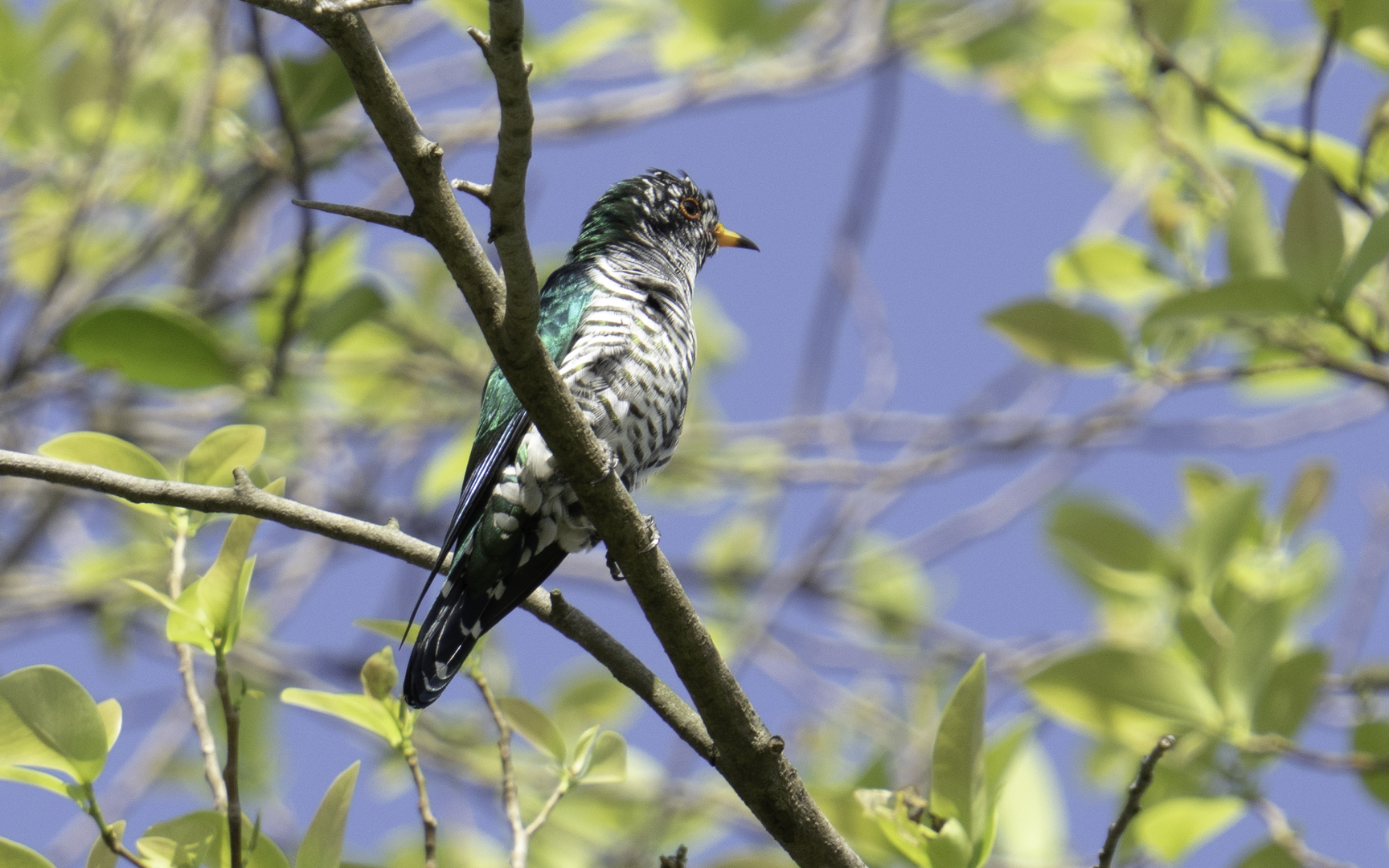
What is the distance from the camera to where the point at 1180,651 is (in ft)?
9.57

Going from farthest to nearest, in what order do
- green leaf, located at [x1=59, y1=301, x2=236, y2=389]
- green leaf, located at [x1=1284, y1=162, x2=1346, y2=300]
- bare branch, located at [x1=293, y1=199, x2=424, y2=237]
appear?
green leaf, located at [x1=59, y1=301, x2=236, y2=389] → green leaf, located at [x1=1284, y1=162, x2=1346, y2=300] → bare branch, located at [x1=293, y1=199, x2=424, y2=237]

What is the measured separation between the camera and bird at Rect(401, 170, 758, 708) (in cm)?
288

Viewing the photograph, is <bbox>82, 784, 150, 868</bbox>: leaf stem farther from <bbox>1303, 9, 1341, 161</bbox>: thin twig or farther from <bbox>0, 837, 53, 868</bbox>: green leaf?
<bbox>1303, 9, 1341, 161</bbox>: thin twig

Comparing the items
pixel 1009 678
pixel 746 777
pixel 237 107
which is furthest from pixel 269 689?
pixel 746 777

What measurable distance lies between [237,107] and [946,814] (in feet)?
14.9

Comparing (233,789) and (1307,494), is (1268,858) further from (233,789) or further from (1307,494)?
(233,789)

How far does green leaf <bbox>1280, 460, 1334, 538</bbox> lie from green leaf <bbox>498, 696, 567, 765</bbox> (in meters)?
2.02

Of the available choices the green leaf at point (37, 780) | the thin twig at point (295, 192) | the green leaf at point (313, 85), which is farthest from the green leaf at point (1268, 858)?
the green leaf at point (313, 85)

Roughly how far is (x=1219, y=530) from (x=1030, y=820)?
0.94 metres

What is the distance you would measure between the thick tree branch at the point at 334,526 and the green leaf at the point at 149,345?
0.76 meters

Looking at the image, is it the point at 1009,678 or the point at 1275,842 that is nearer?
the point at 1275,842

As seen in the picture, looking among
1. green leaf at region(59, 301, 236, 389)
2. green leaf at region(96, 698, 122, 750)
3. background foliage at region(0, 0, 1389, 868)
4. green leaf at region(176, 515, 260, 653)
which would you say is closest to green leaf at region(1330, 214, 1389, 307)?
background foliage at region(0, 0, 1389, 868)

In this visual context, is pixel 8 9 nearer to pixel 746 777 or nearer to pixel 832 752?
pixel 746 777

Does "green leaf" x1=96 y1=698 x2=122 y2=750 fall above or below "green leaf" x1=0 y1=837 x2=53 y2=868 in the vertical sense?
above
